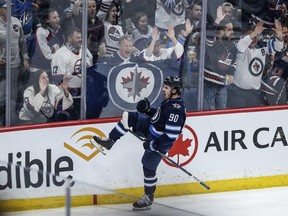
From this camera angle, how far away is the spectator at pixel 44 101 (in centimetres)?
806

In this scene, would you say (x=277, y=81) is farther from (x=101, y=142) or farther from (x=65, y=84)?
(x=65, y=84)

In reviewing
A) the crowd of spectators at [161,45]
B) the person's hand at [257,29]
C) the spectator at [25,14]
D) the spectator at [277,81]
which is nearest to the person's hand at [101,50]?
the crowd of spectators at [161,45]

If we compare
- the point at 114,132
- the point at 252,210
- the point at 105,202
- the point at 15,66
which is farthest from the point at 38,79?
the point at 105,202

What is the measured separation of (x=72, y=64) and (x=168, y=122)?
0.94m

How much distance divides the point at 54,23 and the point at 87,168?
49.0 inches

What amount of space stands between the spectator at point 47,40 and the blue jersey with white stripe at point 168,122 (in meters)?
0.99

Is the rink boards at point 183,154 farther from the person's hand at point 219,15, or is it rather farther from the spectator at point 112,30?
the person's hand at point 219,15

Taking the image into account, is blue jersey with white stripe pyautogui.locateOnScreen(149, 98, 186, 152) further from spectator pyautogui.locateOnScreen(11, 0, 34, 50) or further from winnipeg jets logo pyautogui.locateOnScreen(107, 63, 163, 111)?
spectator pyautogui.locateOnScreen(11, 0, 34, 50)

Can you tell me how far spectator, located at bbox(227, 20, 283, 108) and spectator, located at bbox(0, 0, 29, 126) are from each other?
A: 207 centimetres

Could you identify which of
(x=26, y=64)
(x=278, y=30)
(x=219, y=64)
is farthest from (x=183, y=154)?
(x=26, y=64)

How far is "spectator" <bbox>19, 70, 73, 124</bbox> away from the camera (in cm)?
806

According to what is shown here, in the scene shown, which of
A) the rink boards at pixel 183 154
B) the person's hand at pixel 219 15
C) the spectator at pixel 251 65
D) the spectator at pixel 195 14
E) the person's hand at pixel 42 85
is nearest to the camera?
the rink boards at pixel 183 154

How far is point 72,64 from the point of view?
8211mm

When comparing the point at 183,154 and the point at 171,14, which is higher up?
the point at 171,14
